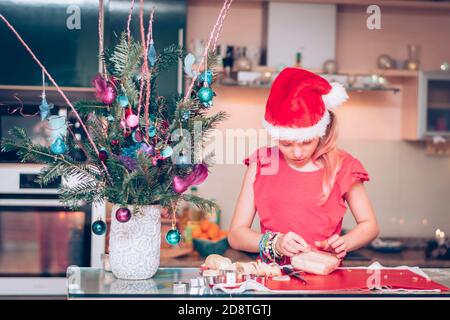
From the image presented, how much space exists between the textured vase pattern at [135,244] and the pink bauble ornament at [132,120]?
7.5 inches

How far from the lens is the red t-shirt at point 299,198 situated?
2059mm

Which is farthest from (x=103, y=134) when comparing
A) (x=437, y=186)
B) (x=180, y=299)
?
(x=437, y=186)

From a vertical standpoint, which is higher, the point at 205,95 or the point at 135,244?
the point at 205,95

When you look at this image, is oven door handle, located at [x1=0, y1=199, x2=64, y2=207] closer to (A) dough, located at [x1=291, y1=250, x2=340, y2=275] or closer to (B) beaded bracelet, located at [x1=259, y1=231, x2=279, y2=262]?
(B) beaded bracelet, located at [x1=259, y1=231, x2=279, y2=262]

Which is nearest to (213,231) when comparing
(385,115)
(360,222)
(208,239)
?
(208,239)

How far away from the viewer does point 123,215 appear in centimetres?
147

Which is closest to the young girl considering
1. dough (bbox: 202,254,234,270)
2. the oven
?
dough (bbox: 202,254,234,270)

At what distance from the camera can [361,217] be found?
2.04 m

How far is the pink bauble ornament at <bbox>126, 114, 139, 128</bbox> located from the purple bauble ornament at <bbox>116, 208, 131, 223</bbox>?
0.18 meters

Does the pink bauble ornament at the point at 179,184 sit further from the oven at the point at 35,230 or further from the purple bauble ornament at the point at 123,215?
the oven at the point at 35,230

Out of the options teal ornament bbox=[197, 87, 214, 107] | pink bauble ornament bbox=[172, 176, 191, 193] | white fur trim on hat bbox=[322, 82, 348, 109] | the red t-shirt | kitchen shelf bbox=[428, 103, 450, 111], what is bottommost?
the red t-shirt

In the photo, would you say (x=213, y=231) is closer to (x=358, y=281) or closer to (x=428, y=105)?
(x=428, y=105)

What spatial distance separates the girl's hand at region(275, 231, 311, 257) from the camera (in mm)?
1699

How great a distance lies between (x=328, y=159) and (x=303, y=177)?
0.31ft
